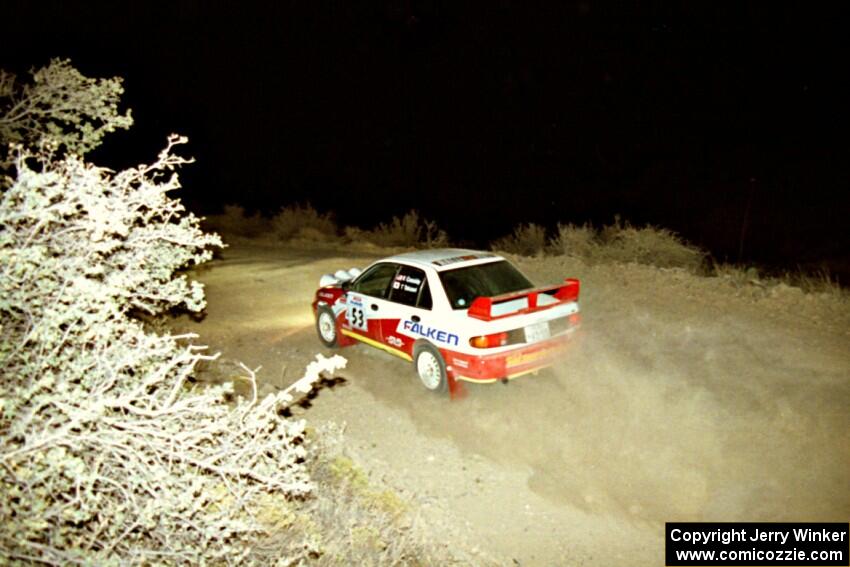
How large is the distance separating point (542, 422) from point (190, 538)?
4.26m

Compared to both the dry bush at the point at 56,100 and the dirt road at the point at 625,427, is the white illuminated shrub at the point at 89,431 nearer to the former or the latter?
the dry bush at the point at 56,100

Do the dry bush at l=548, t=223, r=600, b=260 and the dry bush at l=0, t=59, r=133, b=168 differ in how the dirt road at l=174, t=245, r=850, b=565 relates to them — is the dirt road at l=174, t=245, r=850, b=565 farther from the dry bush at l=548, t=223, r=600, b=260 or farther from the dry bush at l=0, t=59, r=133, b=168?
the dry bush at l=0, t=59, r=133, b=168

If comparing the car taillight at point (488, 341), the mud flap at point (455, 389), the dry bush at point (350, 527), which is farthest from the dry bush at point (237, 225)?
the dry bush at point (350, 527)

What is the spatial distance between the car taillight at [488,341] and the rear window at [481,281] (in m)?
0.62

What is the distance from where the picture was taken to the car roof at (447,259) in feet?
24.2

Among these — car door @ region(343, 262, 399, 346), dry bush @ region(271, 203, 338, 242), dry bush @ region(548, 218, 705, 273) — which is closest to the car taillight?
car door @ region(343, 262, 399, 346)

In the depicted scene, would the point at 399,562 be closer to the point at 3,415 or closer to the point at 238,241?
the point at 3,415

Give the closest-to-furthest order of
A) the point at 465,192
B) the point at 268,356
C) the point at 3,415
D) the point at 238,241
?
the point at 3,415 → the point at 268,356 → the point at 238,241 → the point at 465,192

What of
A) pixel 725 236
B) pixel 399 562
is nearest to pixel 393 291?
pixel 399 562

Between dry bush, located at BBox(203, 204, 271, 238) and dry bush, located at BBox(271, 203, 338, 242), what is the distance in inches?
26.4

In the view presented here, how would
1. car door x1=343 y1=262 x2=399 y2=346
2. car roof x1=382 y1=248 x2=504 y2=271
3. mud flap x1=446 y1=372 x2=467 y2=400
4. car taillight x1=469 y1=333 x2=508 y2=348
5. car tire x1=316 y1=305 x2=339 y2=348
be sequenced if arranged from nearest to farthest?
car taillight x1=469 y1=333 x2=508 y2=348 < mud flap x1=446 y1=372 x2=467 y2=400 < car roof x1=382 y1=248 x2=504 y2=271 < car door x1=343 y1=262 x2=399 y2=346 < car tire x1=316 y1=305 x2=339 y2=348

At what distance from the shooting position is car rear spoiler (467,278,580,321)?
21.6 ft

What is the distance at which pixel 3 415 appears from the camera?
2.99 metres

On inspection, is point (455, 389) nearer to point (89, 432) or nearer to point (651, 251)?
point (89, 432)
